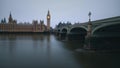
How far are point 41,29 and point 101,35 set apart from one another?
317ft

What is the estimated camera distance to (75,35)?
46.9 m

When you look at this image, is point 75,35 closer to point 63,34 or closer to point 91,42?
point 63,34

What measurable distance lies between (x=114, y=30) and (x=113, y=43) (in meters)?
2.25

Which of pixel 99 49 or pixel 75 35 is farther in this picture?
pixel 75 35

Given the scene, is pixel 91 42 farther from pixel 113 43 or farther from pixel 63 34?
pixel 63 34

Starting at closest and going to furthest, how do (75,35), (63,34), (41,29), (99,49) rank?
(99,49), (75,35), (63,34), (41,29)

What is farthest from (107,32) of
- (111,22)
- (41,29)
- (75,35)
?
(41,29)

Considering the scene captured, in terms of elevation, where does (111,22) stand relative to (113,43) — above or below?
above

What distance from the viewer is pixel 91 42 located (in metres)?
24.7

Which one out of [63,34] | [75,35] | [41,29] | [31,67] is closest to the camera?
[31,67]

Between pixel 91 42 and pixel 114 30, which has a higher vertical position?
pixel 114 30

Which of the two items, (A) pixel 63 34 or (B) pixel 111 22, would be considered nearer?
(B) pixel 111 22

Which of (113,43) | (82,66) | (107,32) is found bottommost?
(82,66)

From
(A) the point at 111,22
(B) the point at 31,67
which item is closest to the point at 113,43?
(A) the point at 111,22
